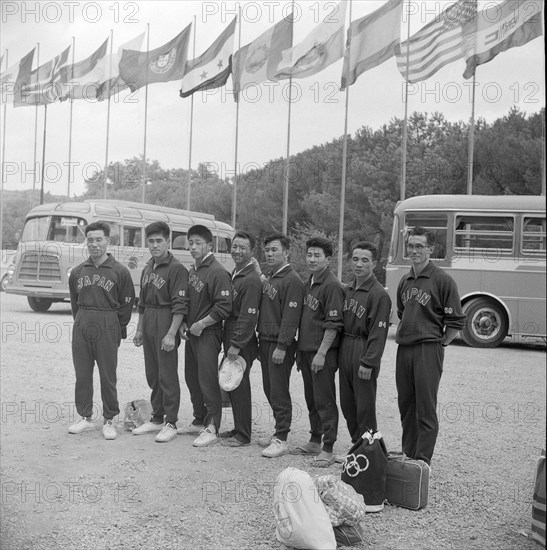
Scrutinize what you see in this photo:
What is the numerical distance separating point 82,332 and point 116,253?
10720 mm

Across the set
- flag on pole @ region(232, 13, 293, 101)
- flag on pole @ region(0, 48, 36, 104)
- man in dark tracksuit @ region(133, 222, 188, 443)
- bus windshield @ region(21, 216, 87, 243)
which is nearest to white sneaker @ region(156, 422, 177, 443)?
man in dark tracksuit @ region(133, 222, 188, 443)

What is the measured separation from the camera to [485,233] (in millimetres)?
12680

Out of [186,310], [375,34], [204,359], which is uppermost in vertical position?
[375,34]

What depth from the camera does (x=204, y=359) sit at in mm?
6047

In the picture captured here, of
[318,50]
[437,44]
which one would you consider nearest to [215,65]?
[318,50]

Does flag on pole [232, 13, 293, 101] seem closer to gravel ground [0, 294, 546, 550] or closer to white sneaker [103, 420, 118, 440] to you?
gravel ground [0, 294, 546, 550]

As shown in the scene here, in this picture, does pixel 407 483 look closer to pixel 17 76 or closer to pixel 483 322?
pixel 483 322

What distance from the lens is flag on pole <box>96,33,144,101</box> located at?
81.0 feet

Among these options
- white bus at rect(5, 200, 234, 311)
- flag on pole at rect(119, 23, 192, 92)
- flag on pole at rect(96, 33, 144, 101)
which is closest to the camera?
white bus at rect(5, 200, 234, 311)

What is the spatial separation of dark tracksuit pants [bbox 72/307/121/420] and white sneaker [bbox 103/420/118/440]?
62 millimetres

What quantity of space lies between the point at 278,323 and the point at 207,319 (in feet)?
1.97

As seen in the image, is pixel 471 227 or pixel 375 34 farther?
pixel 375 34

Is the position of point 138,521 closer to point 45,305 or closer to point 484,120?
point 45,305

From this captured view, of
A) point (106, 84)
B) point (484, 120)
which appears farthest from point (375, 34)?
point (484, 120)
